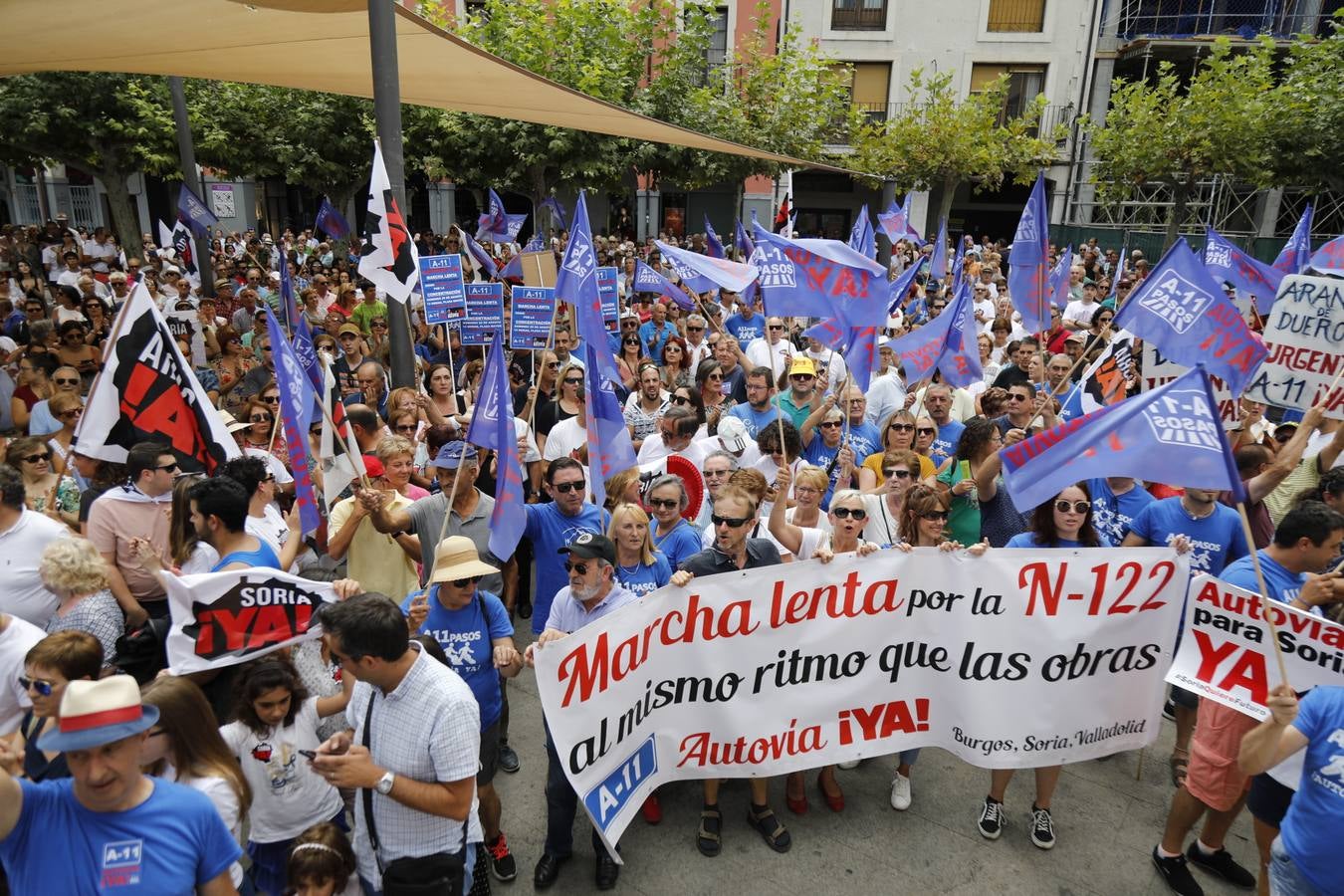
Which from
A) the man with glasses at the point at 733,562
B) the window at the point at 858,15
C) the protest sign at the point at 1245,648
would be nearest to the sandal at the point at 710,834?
the man with glasses at the point at 733,562

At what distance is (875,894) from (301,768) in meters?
2.61

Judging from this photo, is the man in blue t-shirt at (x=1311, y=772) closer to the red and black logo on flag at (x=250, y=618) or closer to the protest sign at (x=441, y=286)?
the red and black logo on flag at (x=250, y=618)

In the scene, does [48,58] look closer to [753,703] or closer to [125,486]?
[125,486]

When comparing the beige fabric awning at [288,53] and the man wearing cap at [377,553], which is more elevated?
the beige fabric awning at [288,53]

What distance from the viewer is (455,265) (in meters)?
8.24

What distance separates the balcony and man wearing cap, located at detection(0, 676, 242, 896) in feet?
120

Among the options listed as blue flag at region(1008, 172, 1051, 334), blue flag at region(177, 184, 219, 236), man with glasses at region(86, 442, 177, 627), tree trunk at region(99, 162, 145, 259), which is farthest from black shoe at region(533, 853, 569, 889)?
tree trunk at region(99, 162, 145, 259)

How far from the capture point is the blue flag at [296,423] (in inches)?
175

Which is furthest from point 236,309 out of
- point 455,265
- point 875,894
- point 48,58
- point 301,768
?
point 875,894

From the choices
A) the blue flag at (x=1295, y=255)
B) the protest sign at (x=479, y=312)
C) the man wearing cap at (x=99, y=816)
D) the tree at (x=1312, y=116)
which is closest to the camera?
the man wearing cap at (x=99, y=816)

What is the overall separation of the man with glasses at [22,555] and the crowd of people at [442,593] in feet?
0.04

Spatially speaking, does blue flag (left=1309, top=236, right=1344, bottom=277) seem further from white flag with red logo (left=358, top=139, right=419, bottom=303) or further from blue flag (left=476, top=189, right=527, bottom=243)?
blue flag (left=476, top=189, right=527, bottom=243)

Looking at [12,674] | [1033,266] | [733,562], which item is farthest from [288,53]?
[1033,266]

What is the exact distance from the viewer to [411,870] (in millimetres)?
3002
